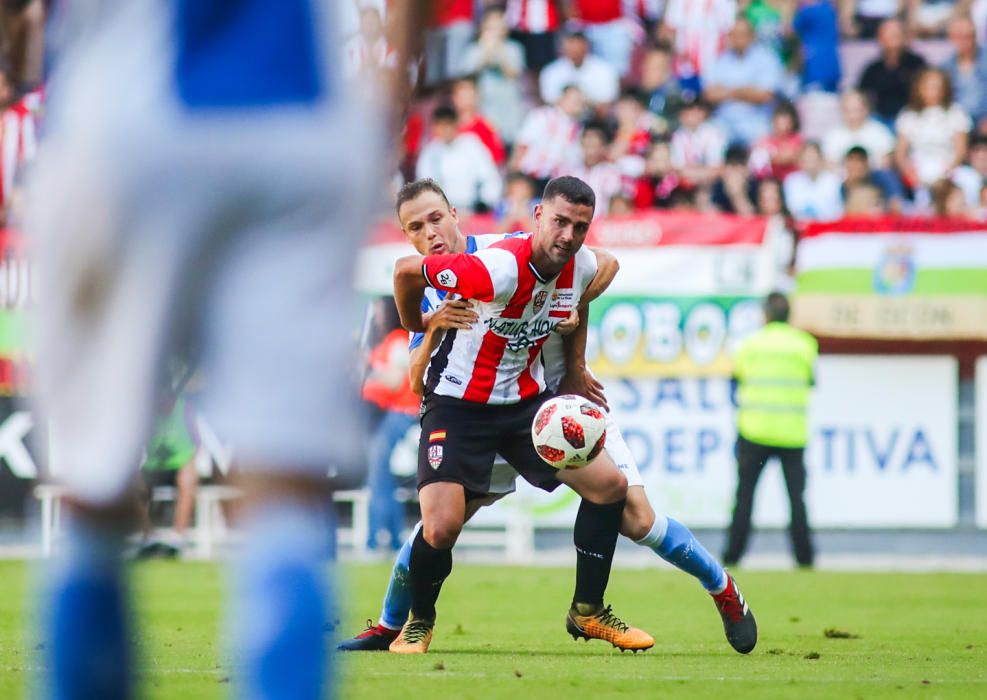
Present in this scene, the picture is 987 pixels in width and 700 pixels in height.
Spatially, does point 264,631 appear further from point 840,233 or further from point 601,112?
point 601,112

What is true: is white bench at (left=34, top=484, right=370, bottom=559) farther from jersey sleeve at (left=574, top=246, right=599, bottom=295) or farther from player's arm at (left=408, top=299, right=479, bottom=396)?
jersey sleeve at (left=574, top=246, right=599, bottom=295)

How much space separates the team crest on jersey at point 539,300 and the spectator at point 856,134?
10780 mm

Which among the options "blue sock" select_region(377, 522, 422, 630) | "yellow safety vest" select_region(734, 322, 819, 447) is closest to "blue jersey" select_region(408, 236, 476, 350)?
"blue sock" select_region(377, 522, 422, 630)

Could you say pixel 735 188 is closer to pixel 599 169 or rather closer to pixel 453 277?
A: pixel 599 169

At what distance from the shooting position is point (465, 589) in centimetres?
1248

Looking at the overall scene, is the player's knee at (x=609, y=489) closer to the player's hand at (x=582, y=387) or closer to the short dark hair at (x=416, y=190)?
the player's hand at (x=582, y=387)

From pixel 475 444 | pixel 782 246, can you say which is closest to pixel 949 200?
pixel 782 246

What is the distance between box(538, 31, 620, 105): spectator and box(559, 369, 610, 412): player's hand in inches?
447

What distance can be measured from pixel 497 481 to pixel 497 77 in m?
11.8

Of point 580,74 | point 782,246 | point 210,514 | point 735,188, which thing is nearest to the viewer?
point 782,246

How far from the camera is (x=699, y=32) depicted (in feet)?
64.4

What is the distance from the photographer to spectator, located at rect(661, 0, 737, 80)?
19.5 meters

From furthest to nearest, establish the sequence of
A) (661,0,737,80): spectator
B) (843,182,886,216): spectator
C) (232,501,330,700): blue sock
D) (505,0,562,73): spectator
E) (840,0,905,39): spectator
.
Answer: (840,0,905,39): spectator → (505,0,562,73): spectator → (661,0,737,80): spectator → (843,182,886,216): spectator → (232,501,330,700): blue sock

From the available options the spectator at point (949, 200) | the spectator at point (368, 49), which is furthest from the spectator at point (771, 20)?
the spectator at point (368, 49)
